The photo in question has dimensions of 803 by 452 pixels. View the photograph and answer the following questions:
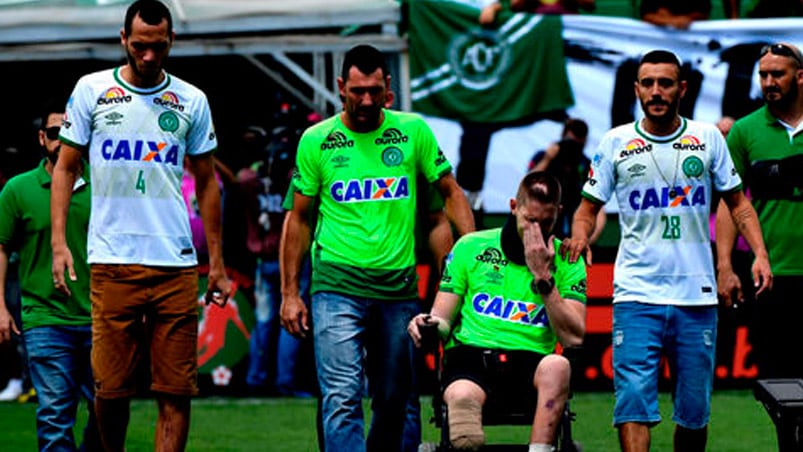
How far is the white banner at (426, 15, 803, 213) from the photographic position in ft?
54.3

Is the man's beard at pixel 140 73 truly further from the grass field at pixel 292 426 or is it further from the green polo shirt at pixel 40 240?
the grass field at pixel 292 426

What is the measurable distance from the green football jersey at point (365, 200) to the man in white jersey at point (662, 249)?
2.89 feet

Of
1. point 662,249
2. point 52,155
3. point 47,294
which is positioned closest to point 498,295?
point 662,249

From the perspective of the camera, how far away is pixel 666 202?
9.77 m

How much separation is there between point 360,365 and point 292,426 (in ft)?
15.3

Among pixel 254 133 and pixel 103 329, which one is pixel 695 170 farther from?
pixel 254 133

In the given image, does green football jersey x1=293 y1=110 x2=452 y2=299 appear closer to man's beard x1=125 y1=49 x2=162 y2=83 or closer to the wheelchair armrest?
the wheelchair armrest

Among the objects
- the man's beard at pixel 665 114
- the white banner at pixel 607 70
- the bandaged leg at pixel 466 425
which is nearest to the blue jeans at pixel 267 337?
the white banner at pixel 607 70

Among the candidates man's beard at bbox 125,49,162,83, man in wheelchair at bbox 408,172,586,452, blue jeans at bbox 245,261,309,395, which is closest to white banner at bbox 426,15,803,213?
blue jeans at bbox 245,261,309,395

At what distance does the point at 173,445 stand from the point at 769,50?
3943 millimetres

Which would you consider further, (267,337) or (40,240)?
(267,337)

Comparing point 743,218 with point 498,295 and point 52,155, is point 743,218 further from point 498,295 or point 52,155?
point 52,155

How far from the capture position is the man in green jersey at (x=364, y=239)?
9.68 meters

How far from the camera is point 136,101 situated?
938cm
